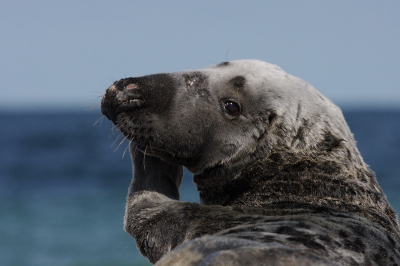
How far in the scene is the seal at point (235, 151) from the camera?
17.6ft

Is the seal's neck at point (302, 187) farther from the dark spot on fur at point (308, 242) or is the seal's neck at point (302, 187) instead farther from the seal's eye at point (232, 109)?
the dark spot on fur at point (308, 242)

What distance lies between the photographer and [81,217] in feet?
72.9

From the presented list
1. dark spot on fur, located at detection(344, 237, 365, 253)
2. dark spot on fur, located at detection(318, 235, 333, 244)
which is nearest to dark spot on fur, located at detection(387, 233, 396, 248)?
dark spot on fur, located at detection(344, 237, 365, 253)

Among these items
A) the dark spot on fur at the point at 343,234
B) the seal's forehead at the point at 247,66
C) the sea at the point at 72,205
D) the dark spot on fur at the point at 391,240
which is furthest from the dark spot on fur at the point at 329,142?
the sea at the point at 72,205

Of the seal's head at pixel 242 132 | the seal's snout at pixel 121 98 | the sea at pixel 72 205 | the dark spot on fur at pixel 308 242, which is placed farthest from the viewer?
the sea at pixel 72 205

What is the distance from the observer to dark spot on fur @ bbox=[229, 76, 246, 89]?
5.84m

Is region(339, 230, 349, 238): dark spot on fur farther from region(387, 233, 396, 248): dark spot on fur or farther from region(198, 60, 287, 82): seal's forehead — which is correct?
region(198, 60, 287, 82): seal's forehead

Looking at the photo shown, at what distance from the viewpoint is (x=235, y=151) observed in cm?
566

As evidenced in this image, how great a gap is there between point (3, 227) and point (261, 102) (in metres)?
17.1

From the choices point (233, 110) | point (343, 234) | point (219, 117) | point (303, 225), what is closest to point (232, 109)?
point (233, 110)

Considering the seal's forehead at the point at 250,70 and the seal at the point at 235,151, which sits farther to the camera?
the seal's forehead at the point at 250,70

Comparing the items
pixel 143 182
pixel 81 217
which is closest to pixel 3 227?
pixel 81 217

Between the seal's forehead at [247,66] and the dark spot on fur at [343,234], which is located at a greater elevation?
the seal's forehead at [247,66]

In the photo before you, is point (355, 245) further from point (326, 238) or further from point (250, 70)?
point (250, 70)
